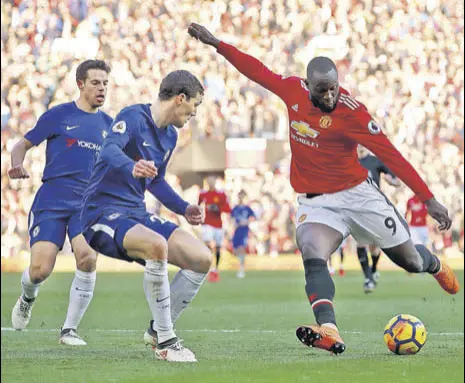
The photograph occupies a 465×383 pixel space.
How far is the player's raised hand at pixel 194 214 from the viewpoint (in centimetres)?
728

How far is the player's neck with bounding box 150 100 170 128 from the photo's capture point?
6.98 m

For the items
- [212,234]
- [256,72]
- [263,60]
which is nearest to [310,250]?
[256,72]

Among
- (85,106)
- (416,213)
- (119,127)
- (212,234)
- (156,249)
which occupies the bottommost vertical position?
(212,234)

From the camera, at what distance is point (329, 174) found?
7.52 m

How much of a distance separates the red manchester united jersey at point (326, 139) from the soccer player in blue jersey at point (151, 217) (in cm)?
77

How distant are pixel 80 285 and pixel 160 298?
2.06 meters

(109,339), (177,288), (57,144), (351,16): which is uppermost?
(351,16)

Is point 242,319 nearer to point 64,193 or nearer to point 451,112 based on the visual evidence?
point 64,193

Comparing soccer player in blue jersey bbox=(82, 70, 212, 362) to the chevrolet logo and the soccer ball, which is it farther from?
the soccer ball

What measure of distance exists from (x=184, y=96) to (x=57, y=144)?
212 cm

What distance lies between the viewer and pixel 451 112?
31875 mm

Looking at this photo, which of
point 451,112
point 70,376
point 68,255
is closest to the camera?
point 70,376

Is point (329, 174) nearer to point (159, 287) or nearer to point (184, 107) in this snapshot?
point (184, 107)

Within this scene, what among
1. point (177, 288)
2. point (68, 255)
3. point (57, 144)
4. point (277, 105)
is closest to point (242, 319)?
point (57, 144)
